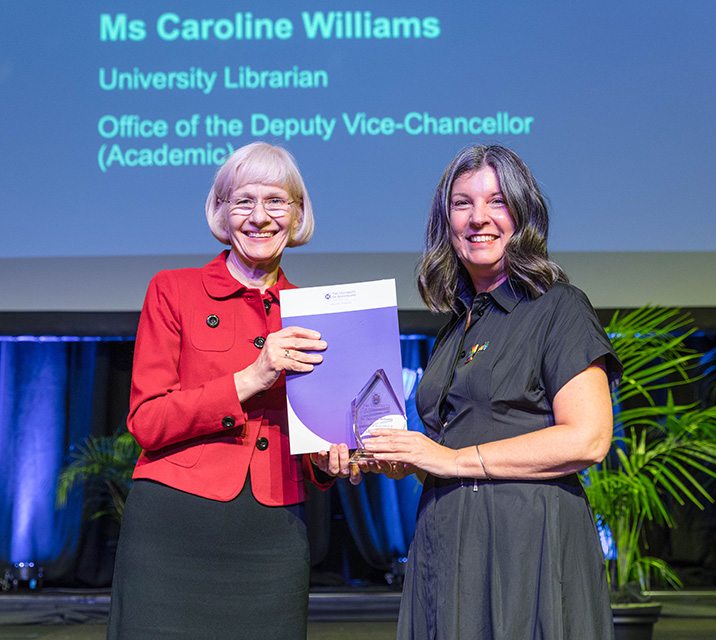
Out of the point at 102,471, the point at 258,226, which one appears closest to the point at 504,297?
the point at 258,226

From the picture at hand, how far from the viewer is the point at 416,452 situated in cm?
140

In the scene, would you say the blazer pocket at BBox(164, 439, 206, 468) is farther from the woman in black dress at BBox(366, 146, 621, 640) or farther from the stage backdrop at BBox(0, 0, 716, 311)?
the stage backdrop at BBox(0, 0, 716, 311)

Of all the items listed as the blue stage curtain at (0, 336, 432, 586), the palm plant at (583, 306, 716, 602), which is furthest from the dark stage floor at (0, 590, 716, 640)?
the palm plant at (583, 306, 716, 602)

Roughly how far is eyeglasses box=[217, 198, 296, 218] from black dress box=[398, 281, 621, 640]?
0.55 m

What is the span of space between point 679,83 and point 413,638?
10.2ft

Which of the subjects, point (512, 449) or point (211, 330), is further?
point (211, 330)

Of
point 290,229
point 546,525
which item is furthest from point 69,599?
point 546,525

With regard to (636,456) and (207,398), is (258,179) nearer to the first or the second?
(207,398)

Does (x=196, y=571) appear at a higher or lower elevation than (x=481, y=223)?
lower

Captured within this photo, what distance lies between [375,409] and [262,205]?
1.77ft

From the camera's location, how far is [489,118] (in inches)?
141

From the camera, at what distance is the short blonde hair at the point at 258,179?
1.71m

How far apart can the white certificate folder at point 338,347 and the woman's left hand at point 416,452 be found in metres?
0.14

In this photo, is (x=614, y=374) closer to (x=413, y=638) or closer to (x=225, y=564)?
(x=413, y=638)
